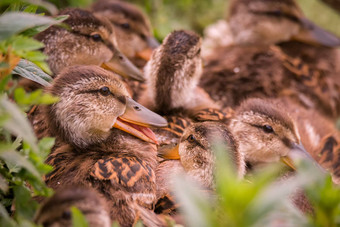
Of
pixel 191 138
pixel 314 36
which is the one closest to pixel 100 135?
pixel 191 138

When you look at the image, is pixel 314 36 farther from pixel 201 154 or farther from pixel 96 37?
pixel 201 154

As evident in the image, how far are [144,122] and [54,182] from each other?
0.52 m

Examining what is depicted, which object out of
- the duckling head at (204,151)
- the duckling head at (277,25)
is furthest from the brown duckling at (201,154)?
the duckling head at (277,25)

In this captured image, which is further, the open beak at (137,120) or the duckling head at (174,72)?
the duckling head at (174,72)

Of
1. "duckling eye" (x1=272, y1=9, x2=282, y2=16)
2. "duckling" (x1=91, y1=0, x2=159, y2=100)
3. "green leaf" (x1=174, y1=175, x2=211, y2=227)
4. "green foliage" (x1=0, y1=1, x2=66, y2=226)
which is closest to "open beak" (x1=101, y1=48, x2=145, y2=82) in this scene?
"duckling" (x1=91, y1=0, x2=159, y2=100)

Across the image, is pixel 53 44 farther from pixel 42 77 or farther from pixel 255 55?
pixel 255 55

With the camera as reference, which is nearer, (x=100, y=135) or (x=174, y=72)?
(x=100, y=135)

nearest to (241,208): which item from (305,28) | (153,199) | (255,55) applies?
(153,199)

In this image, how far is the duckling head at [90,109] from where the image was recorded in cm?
209

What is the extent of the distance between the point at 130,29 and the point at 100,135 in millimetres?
1308

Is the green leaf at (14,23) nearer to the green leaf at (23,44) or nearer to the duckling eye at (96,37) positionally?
the green leaf at (23,44)

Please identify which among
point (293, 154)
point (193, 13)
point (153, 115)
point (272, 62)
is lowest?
point (193, 13)

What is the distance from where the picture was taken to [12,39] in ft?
4.90

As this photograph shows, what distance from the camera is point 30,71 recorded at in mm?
1857
